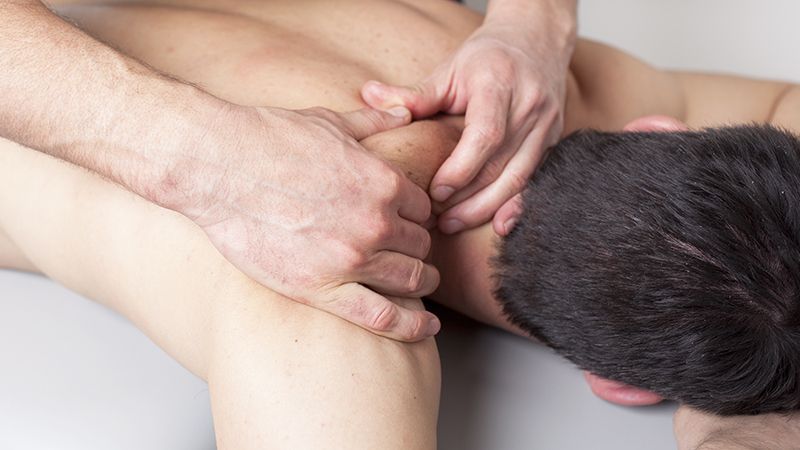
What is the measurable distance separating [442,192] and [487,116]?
11 centimetres

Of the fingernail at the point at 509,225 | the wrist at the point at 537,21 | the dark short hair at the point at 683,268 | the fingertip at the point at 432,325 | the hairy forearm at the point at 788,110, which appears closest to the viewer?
the dark short hair at the point at 683,268

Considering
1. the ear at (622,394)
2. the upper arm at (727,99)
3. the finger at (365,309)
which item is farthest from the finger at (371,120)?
the upper arm at (727,99)

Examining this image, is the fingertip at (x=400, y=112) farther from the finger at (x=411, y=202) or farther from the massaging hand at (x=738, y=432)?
the massaging hand at (x=738, y=432)

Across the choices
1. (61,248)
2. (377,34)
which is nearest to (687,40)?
(377,34)

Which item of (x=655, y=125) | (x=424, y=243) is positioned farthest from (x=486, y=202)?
(x=655, y=125)

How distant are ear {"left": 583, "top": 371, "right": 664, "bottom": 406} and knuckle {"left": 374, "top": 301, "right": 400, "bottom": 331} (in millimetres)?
303

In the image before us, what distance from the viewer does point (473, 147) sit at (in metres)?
1.19

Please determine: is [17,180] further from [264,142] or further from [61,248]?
[264,142]

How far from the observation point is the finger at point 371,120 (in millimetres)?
1159

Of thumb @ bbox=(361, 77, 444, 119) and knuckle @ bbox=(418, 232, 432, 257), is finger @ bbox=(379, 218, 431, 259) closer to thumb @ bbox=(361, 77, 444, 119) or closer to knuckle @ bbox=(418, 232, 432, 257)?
knuckle @ bbox=(418, 232, 432, 257)

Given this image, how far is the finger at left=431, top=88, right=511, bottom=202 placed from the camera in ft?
3.88

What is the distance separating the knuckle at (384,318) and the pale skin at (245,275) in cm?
2

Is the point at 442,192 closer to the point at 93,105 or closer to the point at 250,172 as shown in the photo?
the point at 250,172

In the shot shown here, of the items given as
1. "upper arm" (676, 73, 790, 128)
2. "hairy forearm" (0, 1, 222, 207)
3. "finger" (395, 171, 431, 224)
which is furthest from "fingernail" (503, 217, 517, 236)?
"upper arm" (676, 73, 790, 128)
